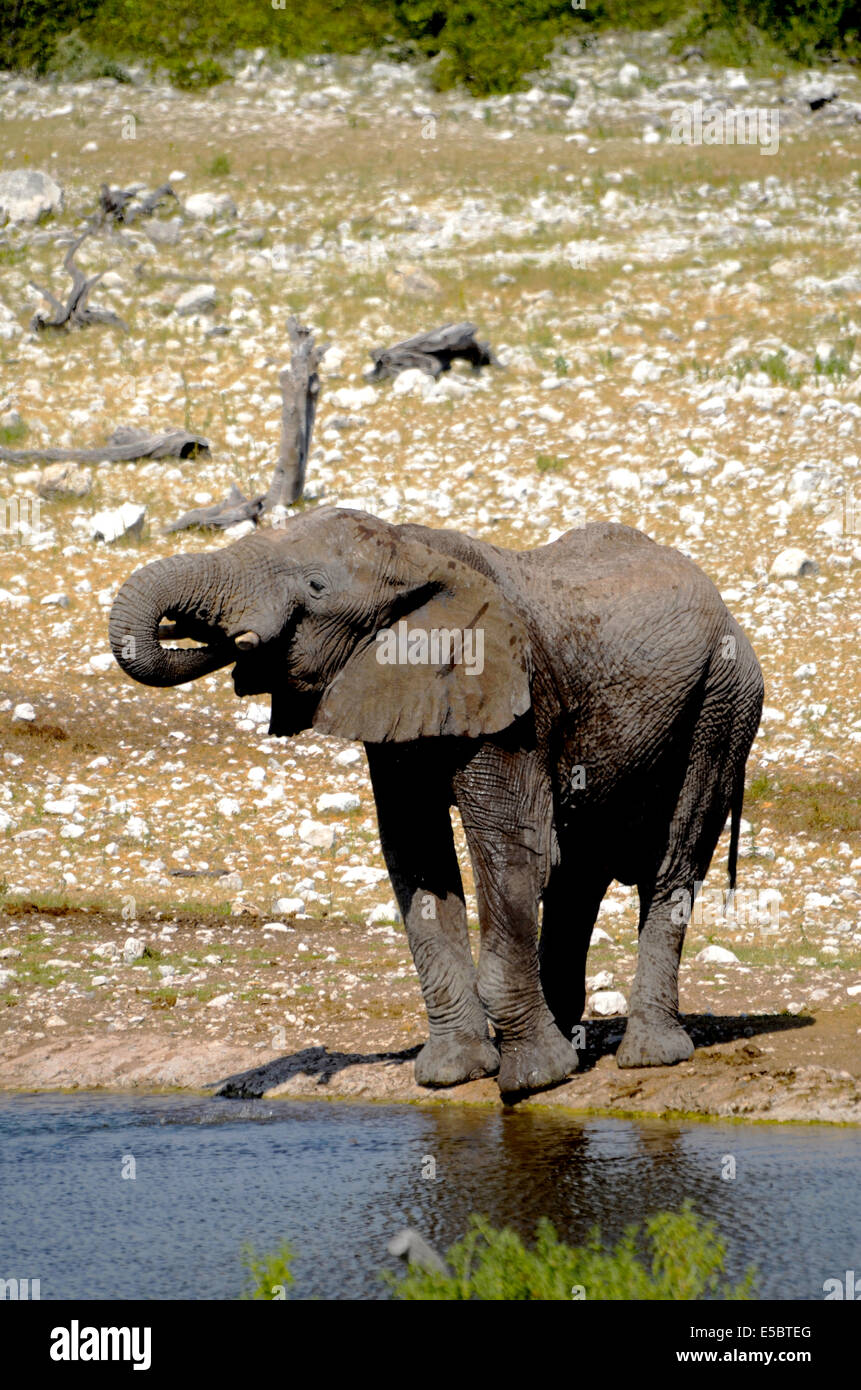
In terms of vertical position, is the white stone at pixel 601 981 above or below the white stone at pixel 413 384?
below

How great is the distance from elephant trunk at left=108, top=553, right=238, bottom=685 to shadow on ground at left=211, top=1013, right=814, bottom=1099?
2279 mm

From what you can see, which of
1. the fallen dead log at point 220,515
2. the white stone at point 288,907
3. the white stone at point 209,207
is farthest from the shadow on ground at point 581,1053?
the white stone at point 209,207

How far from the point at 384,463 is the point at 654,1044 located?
Result: 35.8 ft

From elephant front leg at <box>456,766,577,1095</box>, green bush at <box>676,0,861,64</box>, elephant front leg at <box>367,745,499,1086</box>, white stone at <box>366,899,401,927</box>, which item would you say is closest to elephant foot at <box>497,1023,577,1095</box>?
elephant front leg at <box>456,766,577,1095</box>

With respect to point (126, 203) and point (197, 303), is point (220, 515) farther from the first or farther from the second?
point (126, 203)

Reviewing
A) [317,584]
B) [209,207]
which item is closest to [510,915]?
[317,584]

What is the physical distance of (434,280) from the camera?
22281mm

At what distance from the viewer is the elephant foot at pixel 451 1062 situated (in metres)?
8.05

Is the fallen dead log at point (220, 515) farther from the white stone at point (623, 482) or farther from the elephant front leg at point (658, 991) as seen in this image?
the elephant front leg at point (658, 991)

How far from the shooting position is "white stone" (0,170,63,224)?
24578mm

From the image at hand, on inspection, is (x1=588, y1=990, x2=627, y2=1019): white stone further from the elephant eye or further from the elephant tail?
the elephant eye

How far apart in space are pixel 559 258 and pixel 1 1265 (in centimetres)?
1864

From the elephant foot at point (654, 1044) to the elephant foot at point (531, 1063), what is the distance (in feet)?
1.46
